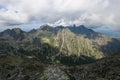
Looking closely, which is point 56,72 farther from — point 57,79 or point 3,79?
point 3,79

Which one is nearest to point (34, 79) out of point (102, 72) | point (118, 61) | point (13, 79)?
point (13, 79)

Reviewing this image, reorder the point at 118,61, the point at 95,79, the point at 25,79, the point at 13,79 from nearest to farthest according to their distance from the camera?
the point at 25,79 → the point at 13,79 → the point at 95,79 → the point at 118,61

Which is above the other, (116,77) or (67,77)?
(67,77)

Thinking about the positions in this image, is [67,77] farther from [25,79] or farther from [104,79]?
[104,79]

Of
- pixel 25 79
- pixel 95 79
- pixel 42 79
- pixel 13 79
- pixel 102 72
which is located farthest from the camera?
pixel 102 72

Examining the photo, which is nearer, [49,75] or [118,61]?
[49,75]

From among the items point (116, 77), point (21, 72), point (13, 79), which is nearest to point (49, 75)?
point (13, 79)

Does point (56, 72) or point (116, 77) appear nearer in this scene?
point (56, 72)

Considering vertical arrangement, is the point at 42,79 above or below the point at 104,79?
above

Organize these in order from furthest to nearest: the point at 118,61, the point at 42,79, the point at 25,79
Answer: the point at 118,61
the point at 25,79
the point at 42,79
